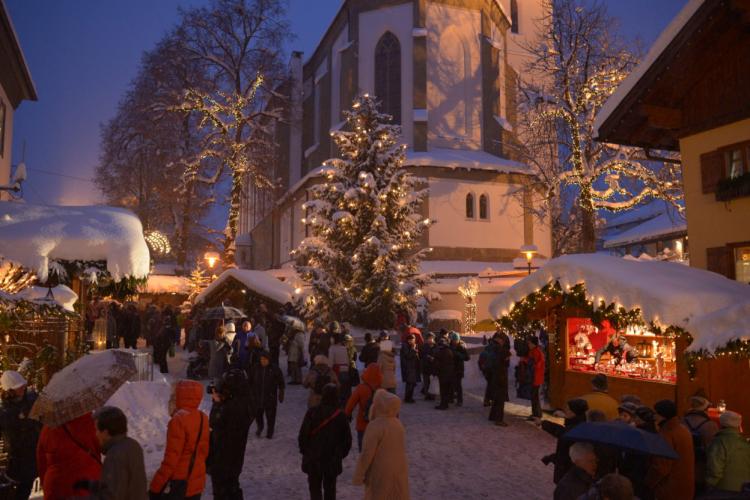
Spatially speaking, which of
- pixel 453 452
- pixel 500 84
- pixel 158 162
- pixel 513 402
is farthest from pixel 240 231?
pixel 453 452

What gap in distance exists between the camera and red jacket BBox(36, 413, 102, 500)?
411 cm

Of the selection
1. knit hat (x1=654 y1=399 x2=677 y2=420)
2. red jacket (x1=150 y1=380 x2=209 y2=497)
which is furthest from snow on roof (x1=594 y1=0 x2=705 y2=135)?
red jacket (x1=150 y1=380 x2=209 y2=497)

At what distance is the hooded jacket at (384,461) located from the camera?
5.10m

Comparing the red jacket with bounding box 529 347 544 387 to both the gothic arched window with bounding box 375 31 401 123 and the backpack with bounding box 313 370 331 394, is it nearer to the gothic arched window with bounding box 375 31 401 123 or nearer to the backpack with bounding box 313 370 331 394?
the backpack with bounding box 313 370 331 394

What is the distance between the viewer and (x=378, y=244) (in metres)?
21.2

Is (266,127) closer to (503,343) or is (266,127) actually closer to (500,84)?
(500,84)

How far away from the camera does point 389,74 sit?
3409 centimetres

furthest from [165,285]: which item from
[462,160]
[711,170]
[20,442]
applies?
[20,442]

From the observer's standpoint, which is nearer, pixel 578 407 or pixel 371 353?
pixel 578 407

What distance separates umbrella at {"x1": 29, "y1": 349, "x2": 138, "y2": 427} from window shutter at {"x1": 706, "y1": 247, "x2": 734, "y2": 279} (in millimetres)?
11410

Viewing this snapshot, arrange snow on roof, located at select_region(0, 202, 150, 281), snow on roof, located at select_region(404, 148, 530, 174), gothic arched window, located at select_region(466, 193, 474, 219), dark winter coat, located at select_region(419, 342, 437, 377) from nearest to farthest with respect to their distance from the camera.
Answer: snow on roof, located at select_region(0, 202, 150, 281) < dark winter coat, located at select_region(419, 342, 437, 377) < snow on roof, located at select_region(404, 148, 530, 174) < gothic arched window, located at select_region(466, 193, 474, 219)

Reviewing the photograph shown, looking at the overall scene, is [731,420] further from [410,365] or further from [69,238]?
[69,238]

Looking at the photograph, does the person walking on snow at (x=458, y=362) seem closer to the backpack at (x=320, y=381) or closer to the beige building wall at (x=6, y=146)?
the backpack at (x=320, y=381)

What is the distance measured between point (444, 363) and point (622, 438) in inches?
339
